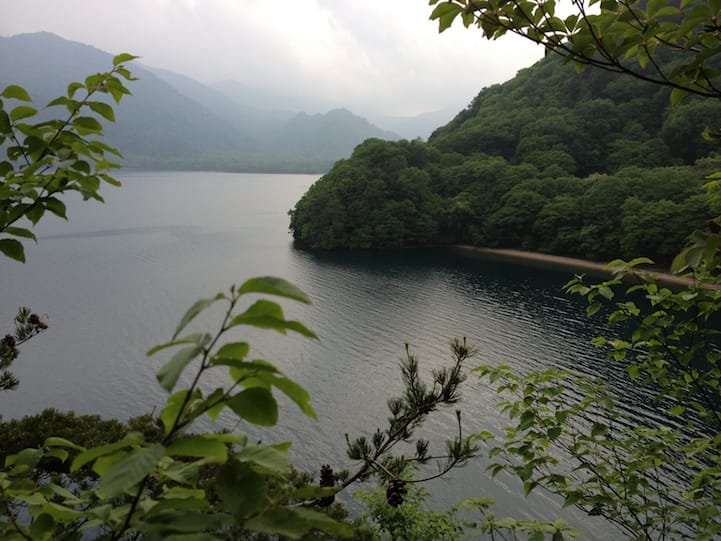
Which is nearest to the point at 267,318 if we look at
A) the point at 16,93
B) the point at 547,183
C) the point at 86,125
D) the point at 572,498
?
the point at 86,125

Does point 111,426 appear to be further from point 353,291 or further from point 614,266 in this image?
point 353,291

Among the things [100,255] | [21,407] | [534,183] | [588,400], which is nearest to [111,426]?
[588,400]

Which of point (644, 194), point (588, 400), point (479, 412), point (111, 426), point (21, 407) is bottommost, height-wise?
point (21, 407)

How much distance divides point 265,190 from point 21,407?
130m

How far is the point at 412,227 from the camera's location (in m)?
62.5

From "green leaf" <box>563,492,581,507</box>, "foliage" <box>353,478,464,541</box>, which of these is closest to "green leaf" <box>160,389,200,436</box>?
"green leaf" <box>563,492,581,507</box>

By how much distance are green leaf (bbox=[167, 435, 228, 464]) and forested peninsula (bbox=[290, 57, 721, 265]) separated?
173 feet

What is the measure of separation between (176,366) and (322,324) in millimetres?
32692

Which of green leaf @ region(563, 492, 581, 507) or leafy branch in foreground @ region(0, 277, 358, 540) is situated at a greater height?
leafy branch in foreground @ region(0, 277, 358, 540)

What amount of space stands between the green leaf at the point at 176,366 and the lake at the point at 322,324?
6238 mm

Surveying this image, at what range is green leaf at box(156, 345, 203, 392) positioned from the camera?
0.73m

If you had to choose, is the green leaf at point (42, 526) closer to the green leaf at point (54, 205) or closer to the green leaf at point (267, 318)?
the green leaf at point (267, 318)

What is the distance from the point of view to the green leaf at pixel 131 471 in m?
0.73

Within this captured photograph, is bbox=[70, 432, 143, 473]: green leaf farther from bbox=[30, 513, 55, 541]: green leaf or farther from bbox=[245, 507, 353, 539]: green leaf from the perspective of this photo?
bbox=[30, 513, 55, 541]: green leaf
